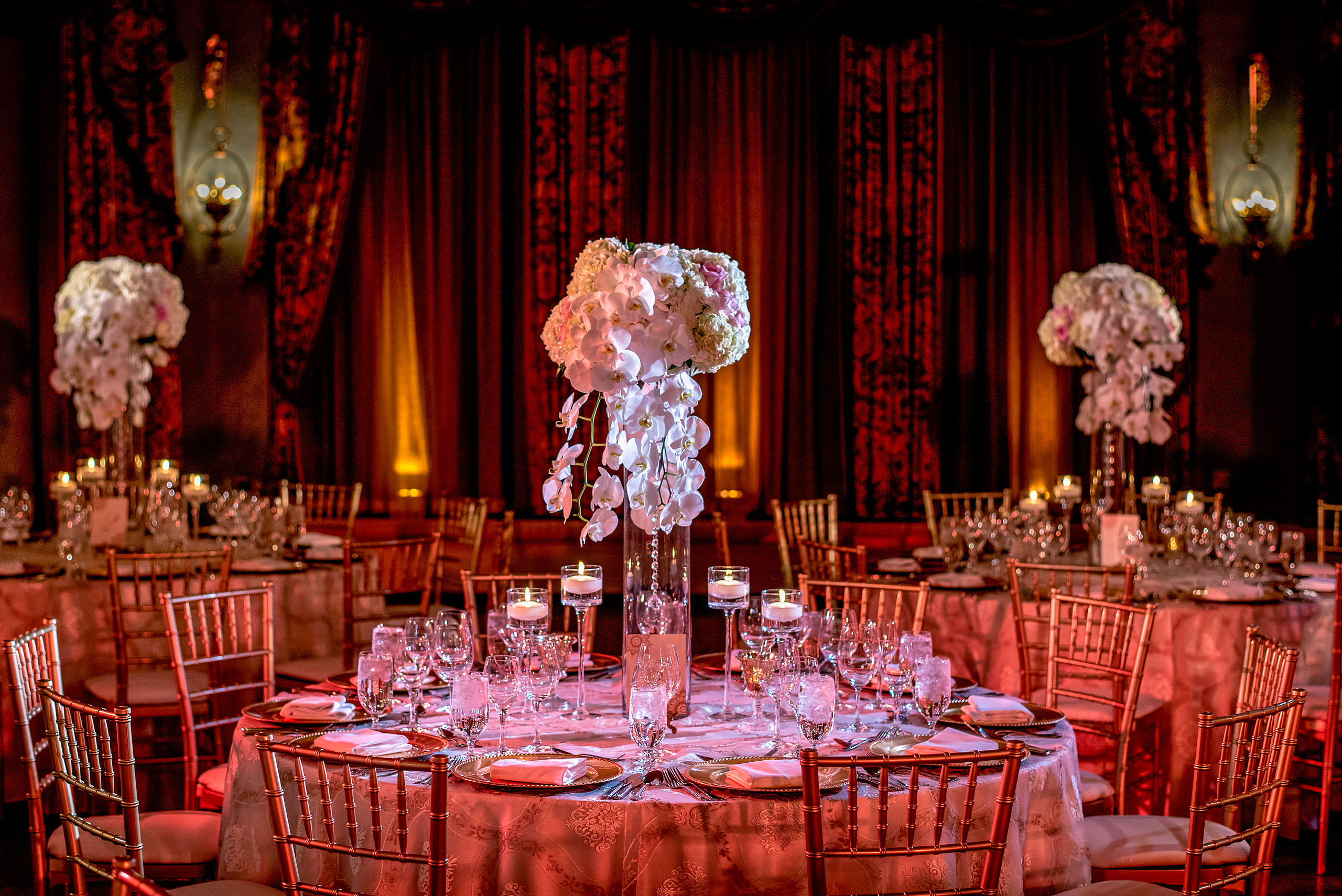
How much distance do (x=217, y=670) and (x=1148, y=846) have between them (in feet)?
11.0

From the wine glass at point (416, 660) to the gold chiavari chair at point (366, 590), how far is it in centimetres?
180

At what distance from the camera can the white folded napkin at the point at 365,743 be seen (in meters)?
2.44

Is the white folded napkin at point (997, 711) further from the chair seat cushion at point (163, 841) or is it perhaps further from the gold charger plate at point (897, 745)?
the chair seat cushion at point (163, 841)

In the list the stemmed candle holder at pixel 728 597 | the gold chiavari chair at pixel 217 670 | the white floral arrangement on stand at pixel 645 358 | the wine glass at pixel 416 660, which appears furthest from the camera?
the gold chiavari chair at pixel 217 670

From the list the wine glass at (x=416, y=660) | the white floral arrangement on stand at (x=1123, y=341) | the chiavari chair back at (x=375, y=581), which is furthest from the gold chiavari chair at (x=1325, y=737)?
the chiavari chair back at (x=375, y=581)

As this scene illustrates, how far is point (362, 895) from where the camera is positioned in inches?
80.9

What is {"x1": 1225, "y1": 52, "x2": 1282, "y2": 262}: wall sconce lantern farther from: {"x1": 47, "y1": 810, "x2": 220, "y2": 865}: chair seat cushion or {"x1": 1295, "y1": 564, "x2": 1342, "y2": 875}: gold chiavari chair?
{"x1": 47, "y1": 810, "x2": 220, "y2": 865}: chair seat cushion

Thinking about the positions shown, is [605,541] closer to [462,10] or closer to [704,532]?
[704,532]

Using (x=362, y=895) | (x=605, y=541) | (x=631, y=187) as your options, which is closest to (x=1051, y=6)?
(x=631, y=187)

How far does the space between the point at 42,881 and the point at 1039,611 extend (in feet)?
10.4

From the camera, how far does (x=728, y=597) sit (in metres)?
2.88

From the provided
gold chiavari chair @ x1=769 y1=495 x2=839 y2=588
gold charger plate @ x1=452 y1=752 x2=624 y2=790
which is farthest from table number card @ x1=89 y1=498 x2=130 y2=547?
gold charger plate @ x1=452 y1=752 x2=624 y2=790

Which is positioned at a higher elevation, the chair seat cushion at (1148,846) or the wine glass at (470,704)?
the wine glass at (470,704)

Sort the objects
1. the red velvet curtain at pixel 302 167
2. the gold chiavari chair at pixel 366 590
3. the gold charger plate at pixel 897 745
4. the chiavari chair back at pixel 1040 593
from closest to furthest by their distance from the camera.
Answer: the gold charger plate at pixel 897 745 < the chiavari chair back at pixel 1040 593 < the gold chiavari chair at pixel 366 590 < the red velvet curtain at pixel 302 167
